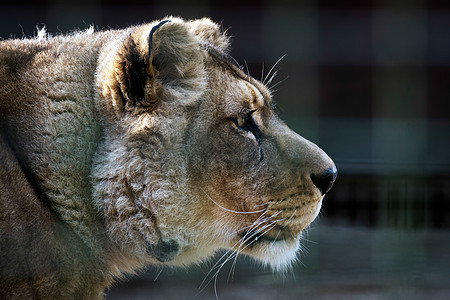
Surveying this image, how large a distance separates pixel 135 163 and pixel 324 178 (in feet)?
2.46

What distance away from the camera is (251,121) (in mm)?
2574

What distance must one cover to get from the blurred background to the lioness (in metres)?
1.94

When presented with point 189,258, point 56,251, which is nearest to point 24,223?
point 56,251

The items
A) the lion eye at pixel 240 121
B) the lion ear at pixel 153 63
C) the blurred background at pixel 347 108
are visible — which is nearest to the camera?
the lion ear at pixel 153 63

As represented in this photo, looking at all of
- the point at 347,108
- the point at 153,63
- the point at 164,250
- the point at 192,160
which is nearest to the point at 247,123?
the point at 192,160

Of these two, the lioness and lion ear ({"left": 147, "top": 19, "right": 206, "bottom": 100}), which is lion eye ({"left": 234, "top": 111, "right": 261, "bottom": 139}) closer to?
the lioness

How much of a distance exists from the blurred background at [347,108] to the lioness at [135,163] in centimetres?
194

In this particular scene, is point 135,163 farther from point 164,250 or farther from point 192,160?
point 164,250

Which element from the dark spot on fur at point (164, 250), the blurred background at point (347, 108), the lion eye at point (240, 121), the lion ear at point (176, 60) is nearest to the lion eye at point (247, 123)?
the lion eye at point (240, 121)

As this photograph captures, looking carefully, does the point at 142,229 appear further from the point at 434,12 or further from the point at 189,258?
the point at 434,12

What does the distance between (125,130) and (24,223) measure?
1.56 ft

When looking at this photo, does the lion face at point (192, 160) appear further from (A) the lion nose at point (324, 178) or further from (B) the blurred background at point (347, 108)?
(B) the blurred background at point (347, 108)

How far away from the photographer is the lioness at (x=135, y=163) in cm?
216

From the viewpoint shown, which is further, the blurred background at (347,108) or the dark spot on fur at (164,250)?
the blurred background at (347,108)
